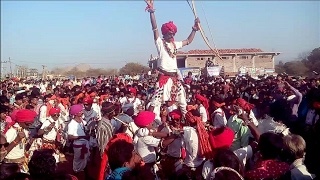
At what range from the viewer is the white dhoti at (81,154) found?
252 inches

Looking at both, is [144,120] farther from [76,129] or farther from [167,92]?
[167,92]

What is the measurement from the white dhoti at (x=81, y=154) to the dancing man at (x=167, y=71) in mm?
1398

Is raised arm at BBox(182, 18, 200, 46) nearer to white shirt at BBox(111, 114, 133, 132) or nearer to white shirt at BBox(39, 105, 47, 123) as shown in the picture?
white shirt at BBox(111, 114, 133, 132)

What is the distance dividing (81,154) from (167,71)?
7.39 ft

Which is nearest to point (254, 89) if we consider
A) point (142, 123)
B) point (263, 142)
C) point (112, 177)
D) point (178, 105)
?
point (178, 105)

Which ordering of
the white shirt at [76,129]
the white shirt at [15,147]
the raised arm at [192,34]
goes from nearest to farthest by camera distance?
1. the white shirt at [15,147]
2. the white shirt at [76,129]
3. the raised arm at [192,34]

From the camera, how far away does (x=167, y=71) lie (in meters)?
6.93

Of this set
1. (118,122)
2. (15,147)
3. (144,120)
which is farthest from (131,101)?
(144,120)

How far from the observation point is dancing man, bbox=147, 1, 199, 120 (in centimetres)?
678

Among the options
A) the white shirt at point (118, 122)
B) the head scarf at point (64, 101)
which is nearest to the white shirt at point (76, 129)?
the white shirt at point (118, 122)

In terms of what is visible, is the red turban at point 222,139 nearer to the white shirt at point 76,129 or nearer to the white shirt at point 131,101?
the white shirt at point 76,129

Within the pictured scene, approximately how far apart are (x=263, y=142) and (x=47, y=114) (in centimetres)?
584

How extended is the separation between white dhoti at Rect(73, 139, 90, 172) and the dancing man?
1.40 m

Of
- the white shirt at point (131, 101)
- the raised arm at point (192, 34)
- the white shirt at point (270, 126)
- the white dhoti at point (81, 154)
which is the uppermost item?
the raised arm at point (192, 34)
